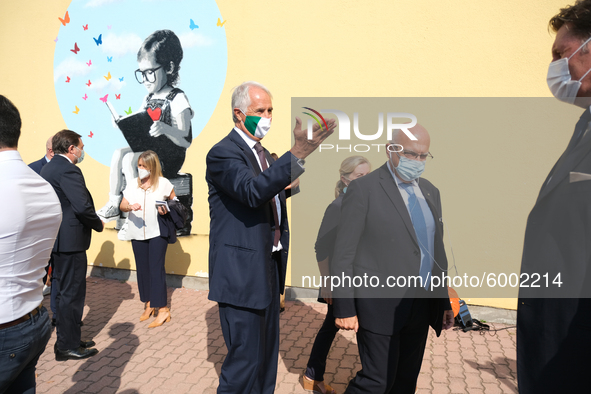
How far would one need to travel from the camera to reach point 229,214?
241 centimetres

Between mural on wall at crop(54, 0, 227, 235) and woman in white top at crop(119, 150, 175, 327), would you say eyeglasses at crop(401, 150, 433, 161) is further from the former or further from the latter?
mural on wall at crop(54, 0, 227, 235)

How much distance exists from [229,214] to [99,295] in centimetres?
488

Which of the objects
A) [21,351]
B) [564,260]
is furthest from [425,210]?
[21,351]

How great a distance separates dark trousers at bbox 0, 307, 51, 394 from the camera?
5.69 feet

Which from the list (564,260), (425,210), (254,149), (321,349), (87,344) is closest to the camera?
(564,260)

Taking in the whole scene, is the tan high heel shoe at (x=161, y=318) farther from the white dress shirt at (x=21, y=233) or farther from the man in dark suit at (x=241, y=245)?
the white dress shirt at (x=21, y=233)

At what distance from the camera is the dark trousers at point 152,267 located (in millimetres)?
5004

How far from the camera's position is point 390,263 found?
→ 7.68 feet

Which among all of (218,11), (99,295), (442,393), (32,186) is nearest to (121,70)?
(218,11)

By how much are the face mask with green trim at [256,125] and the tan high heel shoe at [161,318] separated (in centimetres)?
345

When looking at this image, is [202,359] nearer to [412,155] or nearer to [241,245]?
[241,245]

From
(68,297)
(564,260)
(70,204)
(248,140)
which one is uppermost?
(248,140)

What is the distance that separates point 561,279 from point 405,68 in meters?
4.31

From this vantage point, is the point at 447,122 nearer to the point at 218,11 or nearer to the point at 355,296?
the point at 355,296
